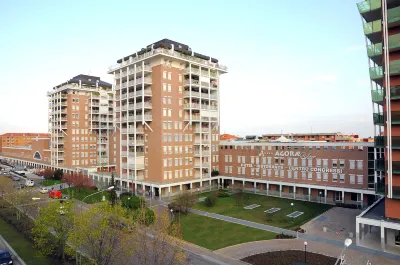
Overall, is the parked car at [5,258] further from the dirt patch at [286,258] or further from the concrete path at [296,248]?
the dirt patch at [286,258]

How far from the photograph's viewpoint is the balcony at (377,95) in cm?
3512

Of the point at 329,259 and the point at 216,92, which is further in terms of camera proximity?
the point at 216,92

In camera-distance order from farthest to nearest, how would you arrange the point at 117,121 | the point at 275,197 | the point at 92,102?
the point at 92,102
the point at 117,121
the point at 275,197

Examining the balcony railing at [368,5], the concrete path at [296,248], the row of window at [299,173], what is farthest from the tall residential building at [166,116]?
the balcony railing at [368,5]

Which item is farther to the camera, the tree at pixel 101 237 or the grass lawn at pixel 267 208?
the grass lawn at pixel 267 208

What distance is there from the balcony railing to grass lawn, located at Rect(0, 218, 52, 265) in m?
43.6

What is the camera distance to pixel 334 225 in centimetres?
4066

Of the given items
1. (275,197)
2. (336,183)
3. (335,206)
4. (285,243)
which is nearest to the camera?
(285,243)

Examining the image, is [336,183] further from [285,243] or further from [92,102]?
[92,102]

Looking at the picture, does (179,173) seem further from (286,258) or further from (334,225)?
(286,258)

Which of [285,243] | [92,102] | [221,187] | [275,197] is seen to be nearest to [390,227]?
[285,243]

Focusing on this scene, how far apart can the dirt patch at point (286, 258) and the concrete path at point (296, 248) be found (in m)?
0.95

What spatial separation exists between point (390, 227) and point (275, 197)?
27.8 metres

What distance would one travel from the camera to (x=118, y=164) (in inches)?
2785
